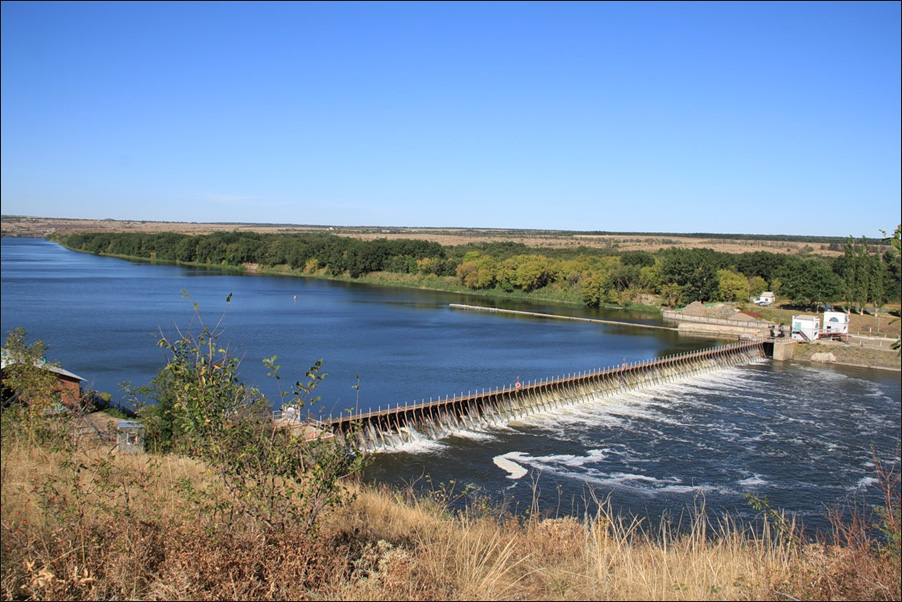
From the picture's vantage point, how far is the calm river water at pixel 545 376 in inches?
729

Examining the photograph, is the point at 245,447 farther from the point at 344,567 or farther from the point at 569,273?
the point at 569,273

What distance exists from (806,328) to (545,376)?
2220cm

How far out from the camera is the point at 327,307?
5516 cm

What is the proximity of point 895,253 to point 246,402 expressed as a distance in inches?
193

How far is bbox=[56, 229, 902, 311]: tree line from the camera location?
55781 millimetres

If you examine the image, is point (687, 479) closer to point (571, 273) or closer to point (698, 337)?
point (698, 337)

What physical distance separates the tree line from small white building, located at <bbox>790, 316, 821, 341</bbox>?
4.84m

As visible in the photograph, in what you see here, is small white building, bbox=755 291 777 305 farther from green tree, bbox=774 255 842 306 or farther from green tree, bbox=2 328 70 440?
green tree, bbox=2 328 70 440

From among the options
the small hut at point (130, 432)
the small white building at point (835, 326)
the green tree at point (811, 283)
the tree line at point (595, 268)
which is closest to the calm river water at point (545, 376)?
the small hut at point (130, 432)

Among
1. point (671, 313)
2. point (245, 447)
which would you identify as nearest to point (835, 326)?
point (671, 313)

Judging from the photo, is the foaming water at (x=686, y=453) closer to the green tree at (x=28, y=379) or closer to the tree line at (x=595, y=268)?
the green tree at (x=28, y=379)

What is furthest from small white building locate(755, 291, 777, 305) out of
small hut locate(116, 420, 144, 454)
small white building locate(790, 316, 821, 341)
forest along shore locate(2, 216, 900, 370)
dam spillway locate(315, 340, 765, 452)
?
small hut locate(116, 420, 144, 454)

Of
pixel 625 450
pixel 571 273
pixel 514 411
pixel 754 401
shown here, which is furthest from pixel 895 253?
pixel 571 273

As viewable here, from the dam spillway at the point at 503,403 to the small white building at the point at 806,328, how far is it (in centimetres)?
1037
